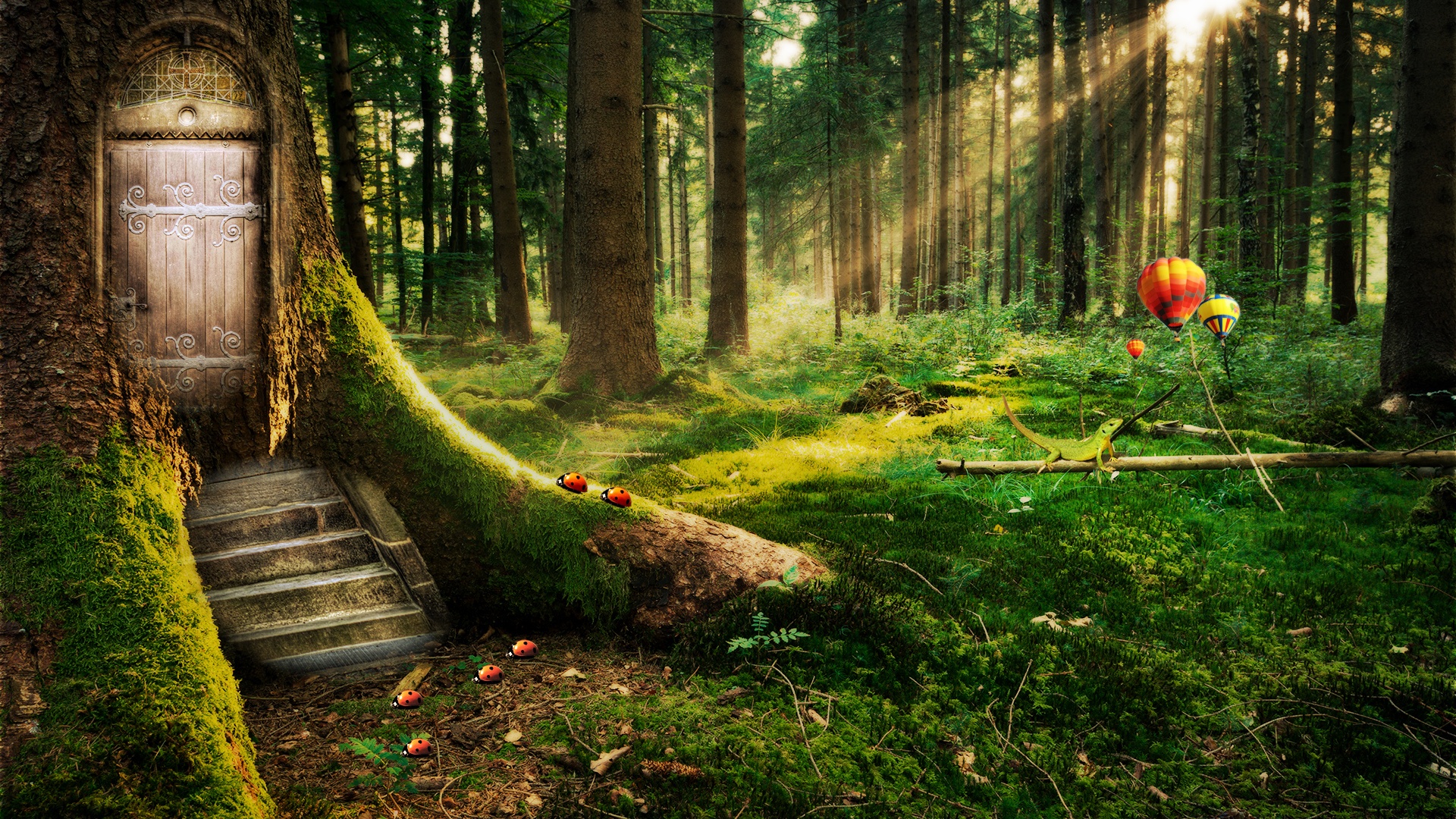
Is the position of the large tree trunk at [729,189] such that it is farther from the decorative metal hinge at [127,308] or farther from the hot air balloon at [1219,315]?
the decorative metal hinge at [127,308]

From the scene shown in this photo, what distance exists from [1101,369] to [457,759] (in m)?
10.2

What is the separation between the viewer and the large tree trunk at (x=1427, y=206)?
263 inches

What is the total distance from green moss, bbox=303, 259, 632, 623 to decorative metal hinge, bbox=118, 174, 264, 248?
0.62 m

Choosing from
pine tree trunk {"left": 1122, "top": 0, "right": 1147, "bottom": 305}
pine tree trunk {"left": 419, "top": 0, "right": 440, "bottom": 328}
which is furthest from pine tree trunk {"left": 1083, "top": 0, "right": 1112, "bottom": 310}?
pine tree trunk {"left": 419, "top": 0, "right": 440, "bottom": 328}

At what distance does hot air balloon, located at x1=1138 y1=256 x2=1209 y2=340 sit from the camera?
3693 mm

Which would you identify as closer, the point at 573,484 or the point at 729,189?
the point at 573,484

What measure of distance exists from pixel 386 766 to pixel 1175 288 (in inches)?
173

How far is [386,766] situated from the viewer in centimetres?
257

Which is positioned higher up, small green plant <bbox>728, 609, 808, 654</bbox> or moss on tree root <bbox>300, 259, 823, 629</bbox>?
moss on tree root <bbox>300, 259, 823, 629</bbox>

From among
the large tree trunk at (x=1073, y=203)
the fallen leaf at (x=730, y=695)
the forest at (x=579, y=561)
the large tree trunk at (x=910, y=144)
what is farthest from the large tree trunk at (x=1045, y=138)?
the fallen leaf at (x=730, y=695)

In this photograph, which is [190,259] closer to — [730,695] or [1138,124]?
[730,695]

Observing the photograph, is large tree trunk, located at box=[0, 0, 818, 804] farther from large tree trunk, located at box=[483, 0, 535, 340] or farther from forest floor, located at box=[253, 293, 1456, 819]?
large tree trunk, located at box=[483, 0, 535, 340]

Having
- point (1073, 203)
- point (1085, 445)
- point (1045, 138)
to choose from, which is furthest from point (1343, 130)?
point (1085, 445)

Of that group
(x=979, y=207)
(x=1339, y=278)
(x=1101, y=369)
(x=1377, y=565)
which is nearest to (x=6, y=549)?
(x=1377, y=565)
